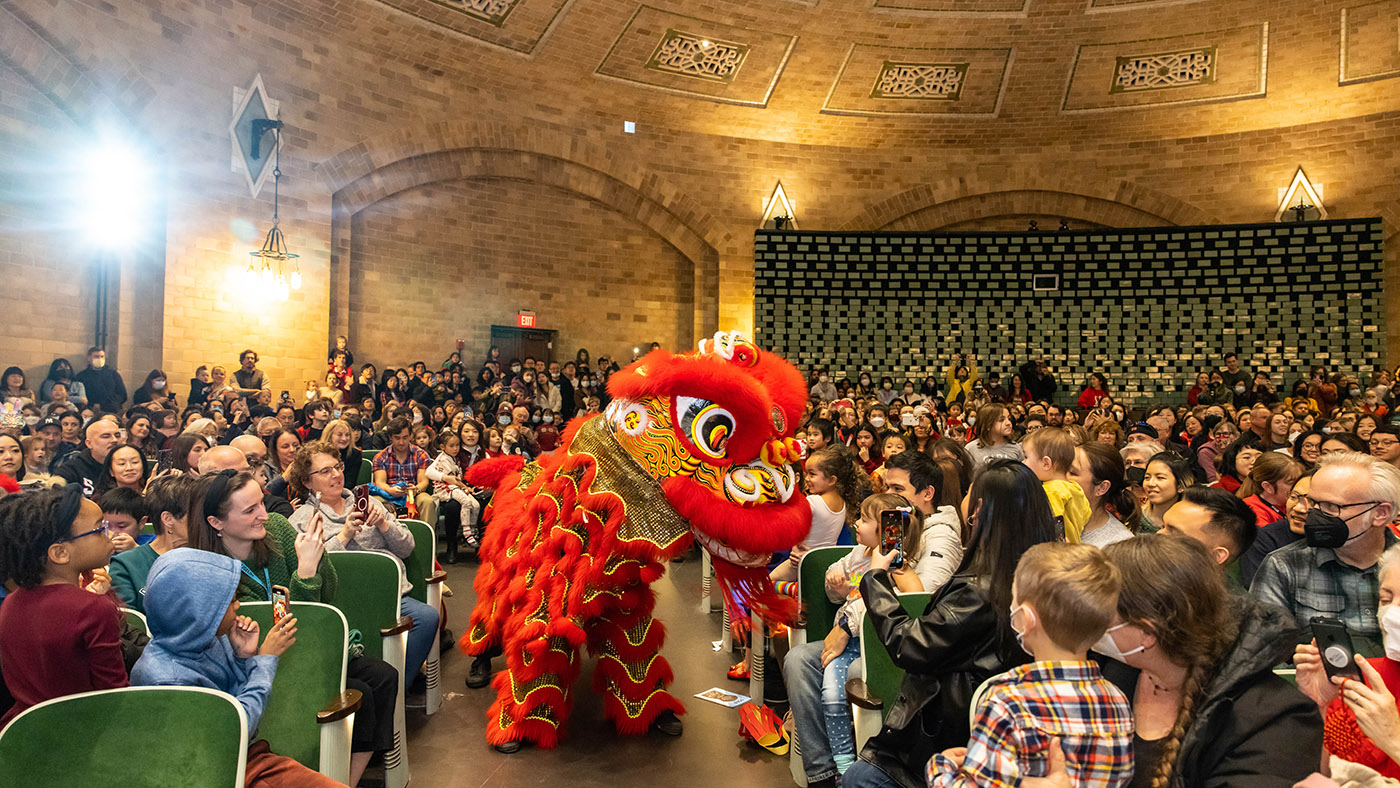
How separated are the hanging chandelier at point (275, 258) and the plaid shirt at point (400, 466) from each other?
5642 mm

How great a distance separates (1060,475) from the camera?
3.54m

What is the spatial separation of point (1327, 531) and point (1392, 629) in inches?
32.7

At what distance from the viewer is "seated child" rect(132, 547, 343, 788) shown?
7.11 feet

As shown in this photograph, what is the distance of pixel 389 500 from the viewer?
5281mm

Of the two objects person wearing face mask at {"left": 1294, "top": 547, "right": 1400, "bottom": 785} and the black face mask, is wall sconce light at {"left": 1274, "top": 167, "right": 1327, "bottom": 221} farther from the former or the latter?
person wearing face mask at {"left": 1294, "top": 547, "right": 1400, "bottom": 785}

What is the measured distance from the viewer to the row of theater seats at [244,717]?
198 centimetres

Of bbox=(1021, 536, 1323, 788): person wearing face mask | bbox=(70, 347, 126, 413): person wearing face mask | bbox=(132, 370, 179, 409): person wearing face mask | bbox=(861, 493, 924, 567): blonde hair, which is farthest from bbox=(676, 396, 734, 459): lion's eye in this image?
bbox=(70, 347, 126, 413): person wearing face mask

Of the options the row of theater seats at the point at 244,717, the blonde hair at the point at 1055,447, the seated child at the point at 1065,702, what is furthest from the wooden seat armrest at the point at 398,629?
the blonde hair at the point at 1055,447

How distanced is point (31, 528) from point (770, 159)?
1465 cm

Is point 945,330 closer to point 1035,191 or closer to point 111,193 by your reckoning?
point 1035,191

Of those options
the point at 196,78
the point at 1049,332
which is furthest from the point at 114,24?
the point at 1049,332

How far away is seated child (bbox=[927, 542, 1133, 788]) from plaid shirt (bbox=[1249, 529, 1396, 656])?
3.85 feet

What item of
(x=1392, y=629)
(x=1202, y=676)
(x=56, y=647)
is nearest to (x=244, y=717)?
(x=56, y=647)

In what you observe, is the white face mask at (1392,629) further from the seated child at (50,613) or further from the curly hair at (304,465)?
the curly hair at (304,465)
